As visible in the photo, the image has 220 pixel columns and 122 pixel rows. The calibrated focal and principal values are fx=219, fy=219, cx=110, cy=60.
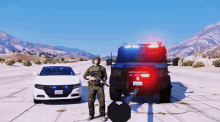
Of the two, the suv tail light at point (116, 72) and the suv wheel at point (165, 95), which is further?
the suv wheel at point (165, 95)

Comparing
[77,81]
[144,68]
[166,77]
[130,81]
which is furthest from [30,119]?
[166,77]

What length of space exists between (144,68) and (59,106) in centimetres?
334

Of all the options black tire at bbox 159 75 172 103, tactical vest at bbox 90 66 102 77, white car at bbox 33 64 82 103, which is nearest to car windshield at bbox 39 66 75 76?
white car at bbox 33 64 82 103

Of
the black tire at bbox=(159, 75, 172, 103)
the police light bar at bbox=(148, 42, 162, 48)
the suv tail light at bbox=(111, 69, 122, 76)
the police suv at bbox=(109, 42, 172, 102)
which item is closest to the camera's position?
the police suv at bbox=(109, 42, 172, 102)

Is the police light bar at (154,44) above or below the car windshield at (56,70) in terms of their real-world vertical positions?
above

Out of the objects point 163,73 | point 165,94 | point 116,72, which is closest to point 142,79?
point 163,73

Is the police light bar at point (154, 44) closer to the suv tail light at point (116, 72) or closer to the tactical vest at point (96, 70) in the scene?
the suv tail light at point (116, 72)

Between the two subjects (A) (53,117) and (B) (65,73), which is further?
(B) (65,73)

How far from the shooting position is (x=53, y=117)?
636 cm

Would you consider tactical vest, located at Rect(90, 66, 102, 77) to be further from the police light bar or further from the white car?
the police light bar

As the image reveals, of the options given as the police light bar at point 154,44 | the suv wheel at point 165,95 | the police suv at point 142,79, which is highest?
the police light bar at point 154,44

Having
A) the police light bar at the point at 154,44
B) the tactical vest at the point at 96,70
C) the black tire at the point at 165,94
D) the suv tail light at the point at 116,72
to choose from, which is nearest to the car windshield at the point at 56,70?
the suv tail light at the point at 116,72

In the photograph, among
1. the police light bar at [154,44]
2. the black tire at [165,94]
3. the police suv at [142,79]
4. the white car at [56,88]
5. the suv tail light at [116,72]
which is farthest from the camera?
the police light bar at [154,44]

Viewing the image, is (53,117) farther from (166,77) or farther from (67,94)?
(166,77)
